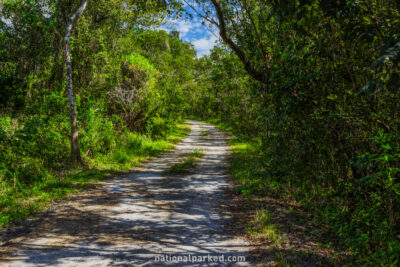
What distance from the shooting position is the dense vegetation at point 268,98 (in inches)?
135

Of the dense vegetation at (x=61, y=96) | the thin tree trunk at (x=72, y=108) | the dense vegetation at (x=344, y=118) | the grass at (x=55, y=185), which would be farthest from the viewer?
the thin tree trunk at (x=72, y=108)

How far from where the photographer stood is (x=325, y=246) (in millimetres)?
4629

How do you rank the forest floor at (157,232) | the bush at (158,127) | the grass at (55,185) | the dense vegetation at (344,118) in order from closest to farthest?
1. the dense vegetation at (344,118)
2. the forest floor at (157,232)
3. the grass at (55,185)
4. the bush at (158,127)

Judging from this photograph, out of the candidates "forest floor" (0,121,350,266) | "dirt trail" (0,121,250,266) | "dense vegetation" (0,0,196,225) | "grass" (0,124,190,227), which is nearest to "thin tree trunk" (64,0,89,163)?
"dense vegetation" (0,0,196,225)

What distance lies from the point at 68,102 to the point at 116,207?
5906 millimetres

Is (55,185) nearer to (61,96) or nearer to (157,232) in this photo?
(157,232)

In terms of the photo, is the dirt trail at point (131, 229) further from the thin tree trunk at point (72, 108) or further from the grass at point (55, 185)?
the thin tree trunk at point (72, 108)

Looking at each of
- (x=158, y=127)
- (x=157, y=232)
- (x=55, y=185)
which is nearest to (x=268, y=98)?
(x=157, y=232)

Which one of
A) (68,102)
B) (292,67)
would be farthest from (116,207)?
(68,102)

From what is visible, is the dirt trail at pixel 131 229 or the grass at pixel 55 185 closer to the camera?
the dirt trail at pixel 131 229

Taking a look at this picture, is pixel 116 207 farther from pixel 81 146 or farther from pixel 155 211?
pixel 81 146

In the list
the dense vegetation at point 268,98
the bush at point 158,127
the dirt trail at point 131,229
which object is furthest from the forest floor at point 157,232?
the bush at point 158,127

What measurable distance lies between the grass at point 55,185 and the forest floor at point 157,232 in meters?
0.37

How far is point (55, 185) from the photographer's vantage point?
784 centimetres
